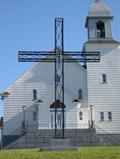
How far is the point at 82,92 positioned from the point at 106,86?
2651 mm

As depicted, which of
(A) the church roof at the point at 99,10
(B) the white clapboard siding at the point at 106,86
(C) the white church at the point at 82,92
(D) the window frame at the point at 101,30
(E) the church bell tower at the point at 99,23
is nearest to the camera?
(C) the white church at the point at 82,92

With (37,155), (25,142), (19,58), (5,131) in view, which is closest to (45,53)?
(19,58)

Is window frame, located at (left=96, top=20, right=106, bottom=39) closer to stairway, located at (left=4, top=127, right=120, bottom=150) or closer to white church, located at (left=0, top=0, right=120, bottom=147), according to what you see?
white church, located at (left=0, top=0, right=120, bottom=147)

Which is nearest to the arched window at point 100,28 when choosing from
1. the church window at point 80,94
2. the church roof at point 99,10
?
the church roof at point 99,10

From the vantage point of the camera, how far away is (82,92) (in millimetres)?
48312

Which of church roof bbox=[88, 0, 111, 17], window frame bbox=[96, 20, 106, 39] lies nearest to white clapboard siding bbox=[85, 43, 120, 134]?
window frame bbox=[96, 20, 106, 39]

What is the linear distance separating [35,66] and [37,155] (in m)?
24.7

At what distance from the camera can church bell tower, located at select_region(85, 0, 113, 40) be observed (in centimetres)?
4919

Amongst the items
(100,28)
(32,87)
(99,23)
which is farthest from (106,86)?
(32,87)

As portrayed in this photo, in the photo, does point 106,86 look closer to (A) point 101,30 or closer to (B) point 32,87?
(A) point 101,30

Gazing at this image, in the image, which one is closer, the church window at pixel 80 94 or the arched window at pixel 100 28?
the church window at pixel 80 94

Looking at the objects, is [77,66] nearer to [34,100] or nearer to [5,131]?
[34,100]

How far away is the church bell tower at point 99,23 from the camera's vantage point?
49188mm

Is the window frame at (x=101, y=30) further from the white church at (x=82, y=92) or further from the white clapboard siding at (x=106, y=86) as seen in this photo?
the white clapboard siding at (x=106, y=86)
